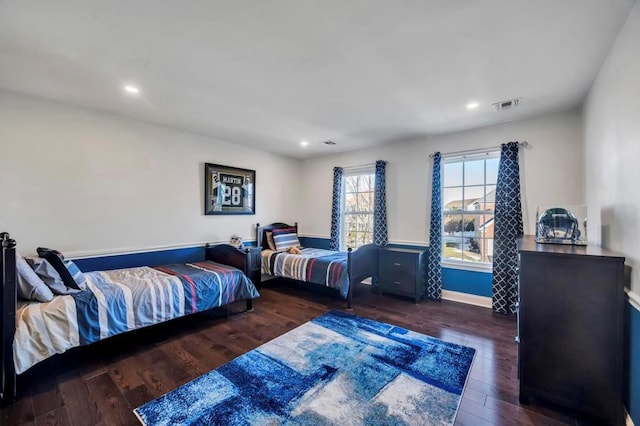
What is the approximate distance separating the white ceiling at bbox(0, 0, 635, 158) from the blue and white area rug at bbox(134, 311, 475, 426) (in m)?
2.40

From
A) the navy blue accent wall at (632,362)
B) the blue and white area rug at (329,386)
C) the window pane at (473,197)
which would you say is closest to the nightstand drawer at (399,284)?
the blue and white area rug at (329,386)

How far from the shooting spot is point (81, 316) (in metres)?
2.10

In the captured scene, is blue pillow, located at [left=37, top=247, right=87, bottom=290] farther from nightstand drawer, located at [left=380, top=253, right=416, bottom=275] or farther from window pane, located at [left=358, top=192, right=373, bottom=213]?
window pane, located at [left=358, top=192, right=373, bottom=213]

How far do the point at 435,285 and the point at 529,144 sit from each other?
7.05 feet

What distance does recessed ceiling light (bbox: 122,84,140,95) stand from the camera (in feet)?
8.12

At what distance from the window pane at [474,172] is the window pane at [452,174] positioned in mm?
76

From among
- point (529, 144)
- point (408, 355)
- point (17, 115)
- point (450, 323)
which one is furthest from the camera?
point (529, 144)

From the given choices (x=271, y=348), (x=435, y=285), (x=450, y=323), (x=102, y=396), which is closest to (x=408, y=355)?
(x=450, y=323)

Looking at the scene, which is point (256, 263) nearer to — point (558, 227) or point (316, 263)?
point (316, 263)

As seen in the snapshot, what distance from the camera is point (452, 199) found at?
12.9 feet

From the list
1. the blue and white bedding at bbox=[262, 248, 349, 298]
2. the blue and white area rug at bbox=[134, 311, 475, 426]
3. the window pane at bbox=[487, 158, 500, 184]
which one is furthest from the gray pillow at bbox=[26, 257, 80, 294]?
the window pane at bbox=[487, 158, 500, 184]

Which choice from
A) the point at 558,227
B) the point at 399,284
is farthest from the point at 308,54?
the point at 399,284

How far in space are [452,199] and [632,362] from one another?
8.71ft

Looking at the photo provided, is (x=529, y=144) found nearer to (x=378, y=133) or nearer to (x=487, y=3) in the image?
(x=378, y=133)
